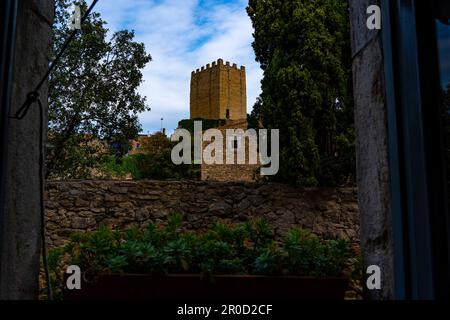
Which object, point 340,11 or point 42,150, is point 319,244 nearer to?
point 42,150

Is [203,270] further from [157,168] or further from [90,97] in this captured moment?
[157,168]

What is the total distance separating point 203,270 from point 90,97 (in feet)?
23.4

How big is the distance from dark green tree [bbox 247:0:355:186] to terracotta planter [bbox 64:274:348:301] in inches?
181

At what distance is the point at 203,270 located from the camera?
162 cm

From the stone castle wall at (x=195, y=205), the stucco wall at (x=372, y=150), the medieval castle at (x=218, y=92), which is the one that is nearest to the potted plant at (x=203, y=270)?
the stucco wall at (x=372, y=150)

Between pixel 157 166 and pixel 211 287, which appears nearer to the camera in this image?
pixel 211 287

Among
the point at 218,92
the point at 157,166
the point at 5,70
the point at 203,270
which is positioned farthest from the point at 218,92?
the point at 5,70

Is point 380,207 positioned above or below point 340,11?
below

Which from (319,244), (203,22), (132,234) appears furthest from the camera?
(203,22)

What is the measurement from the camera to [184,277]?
1565mm

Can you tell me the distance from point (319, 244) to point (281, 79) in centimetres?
508

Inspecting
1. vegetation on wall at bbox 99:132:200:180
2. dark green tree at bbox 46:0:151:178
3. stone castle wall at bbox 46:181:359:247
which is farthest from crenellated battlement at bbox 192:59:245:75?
stone castle wall at bbox 46:181:359:247

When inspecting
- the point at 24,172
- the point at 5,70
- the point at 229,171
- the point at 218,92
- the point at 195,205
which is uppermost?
the point at 218,92
